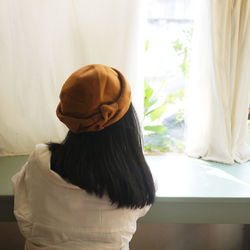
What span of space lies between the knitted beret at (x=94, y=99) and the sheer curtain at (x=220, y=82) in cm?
84

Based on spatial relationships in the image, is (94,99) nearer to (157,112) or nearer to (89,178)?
(89,178)

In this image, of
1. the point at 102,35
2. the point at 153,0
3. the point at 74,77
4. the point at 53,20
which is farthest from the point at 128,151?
the point at 153,0

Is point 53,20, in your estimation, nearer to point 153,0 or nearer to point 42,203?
point 153,0

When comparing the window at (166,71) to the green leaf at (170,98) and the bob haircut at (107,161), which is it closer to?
the green leaf at (170,98)

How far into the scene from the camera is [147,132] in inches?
65.1

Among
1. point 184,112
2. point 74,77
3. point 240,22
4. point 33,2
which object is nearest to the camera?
point 74,77

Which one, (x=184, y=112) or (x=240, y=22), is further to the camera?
(x=184, y=112)

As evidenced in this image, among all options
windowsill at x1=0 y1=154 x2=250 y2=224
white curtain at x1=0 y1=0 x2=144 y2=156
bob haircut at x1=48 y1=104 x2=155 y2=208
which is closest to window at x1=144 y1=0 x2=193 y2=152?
white curtain at x1=0 y1=0 x2=144 y2=156

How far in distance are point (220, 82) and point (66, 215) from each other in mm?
1070

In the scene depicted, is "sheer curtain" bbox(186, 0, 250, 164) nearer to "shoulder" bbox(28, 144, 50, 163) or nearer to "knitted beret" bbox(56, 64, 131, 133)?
"knitted beret" bbox(56, 64, 131, 133)

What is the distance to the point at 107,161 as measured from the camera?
2.64 feet

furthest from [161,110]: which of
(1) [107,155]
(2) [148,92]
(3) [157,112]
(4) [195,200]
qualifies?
(1) [107,155]

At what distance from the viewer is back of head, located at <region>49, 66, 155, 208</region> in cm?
78

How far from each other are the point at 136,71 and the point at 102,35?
252mm
